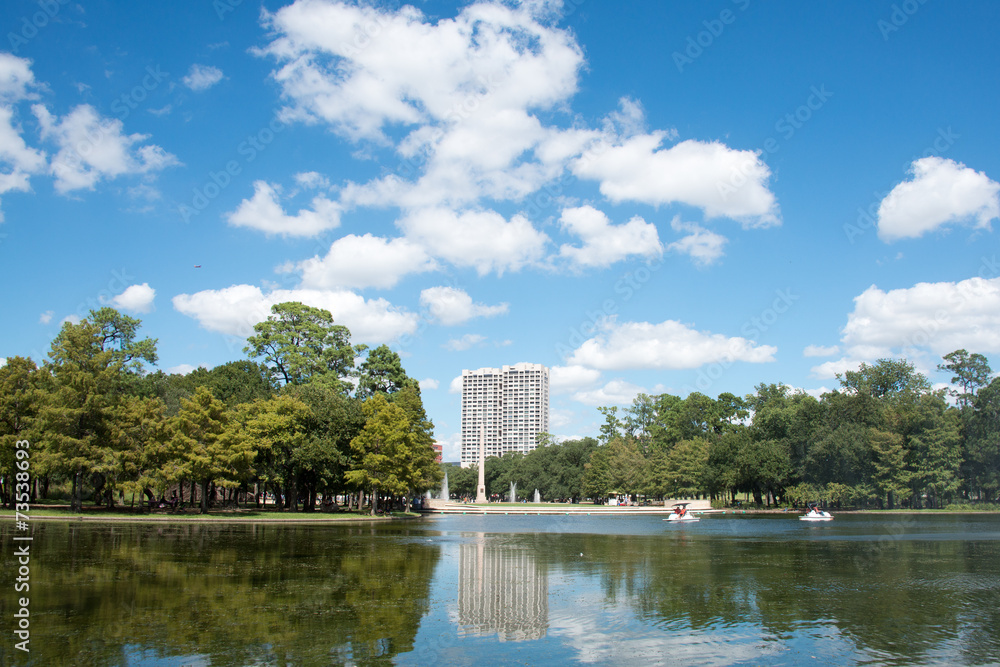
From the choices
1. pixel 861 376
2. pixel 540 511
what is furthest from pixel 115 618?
pixel 861 376

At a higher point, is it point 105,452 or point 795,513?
point 105,452

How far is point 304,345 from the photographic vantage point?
80.4 m

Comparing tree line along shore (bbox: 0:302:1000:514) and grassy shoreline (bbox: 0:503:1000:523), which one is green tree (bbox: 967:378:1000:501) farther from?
grassy shoreline (bbox: 0:503:1000:523)

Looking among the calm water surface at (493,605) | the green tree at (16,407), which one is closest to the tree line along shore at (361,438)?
the green tree at (16,407)

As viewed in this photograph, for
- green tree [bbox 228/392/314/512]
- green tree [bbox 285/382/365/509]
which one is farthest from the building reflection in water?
green tree [bbox 285/382/365/509]

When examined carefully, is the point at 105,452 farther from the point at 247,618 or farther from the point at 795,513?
the point at 795,513

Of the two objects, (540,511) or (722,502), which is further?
(722,502)

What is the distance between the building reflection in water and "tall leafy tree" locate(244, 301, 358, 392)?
2074 inches

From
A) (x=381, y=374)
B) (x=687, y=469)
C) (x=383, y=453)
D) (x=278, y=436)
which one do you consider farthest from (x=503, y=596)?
(x=687, y=469)

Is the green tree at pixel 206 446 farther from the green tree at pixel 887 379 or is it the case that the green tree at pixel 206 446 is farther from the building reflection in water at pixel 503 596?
the green tree at pixel 887 379

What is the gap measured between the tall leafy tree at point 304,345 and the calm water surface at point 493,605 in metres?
46.0

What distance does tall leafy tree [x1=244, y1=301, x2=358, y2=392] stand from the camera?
78.8 metres

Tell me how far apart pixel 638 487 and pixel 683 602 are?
3186 inches

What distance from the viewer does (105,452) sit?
157ft
